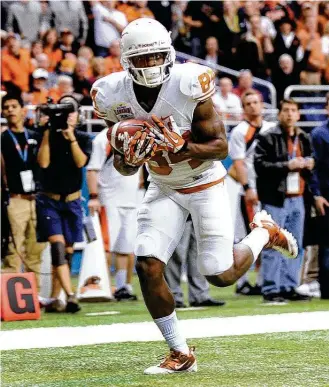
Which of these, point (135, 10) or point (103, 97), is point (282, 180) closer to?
point (103, 97)

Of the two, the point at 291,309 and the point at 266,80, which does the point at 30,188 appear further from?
the point at 266,80

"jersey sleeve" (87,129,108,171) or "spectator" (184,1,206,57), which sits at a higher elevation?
"spectator" (184,1,206,57)

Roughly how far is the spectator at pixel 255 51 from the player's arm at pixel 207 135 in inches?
363

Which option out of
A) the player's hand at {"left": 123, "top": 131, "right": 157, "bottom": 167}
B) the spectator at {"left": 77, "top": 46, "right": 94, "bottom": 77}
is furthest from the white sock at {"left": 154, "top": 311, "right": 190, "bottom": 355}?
the spectator at {"left": 77, "top": 46, "right": 94, "bottom": 77}

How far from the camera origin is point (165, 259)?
505 centimetres

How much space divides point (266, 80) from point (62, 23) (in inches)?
110

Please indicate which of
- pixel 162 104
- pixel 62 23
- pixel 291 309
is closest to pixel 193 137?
pixel 162 104

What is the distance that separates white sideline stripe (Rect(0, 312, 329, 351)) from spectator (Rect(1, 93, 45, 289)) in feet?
6.36

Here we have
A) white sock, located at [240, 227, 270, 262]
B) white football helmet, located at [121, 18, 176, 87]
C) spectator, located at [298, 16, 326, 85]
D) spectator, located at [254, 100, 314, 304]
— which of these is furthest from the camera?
spectator, located at [298, 16, 326, 85]

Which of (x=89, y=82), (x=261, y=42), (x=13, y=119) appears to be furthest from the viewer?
(x=261, y=42)

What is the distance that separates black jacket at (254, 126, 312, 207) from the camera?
27.4ft

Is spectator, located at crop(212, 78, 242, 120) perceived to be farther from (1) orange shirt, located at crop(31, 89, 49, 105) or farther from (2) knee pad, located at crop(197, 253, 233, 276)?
(2) knee pad, located at crop(197, 253, 233, 276)

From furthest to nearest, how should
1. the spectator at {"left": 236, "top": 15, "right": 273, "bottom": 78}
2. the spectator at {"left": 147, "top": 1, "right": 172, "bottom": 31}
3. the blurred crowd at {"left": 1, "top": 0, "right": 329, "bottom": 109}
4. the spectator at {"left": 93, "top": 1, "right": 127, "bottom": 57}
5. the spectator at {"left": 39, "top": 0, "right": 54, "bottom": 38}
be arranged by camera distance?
1. the spectator at {"left": 147, "top": 1, "right": 172, "bottom": 31}
2. the spectator at {"left": 236, "top": 15, "right": 273, "bottom": 78}
3. the spectator at {"left": 93, "top": 1, "right": 127, "bottom": 57}
4. the spectator at {"left": 39, "top": 0, "right": 54, "bottom": 38}
5. the blurred crowd at {"left": 1, "top": 0, "right": 329, "bottom": 109}

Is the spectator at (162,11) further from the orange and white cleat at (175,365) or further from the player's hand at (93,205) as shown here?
the orange and white cleat at (175,365)
